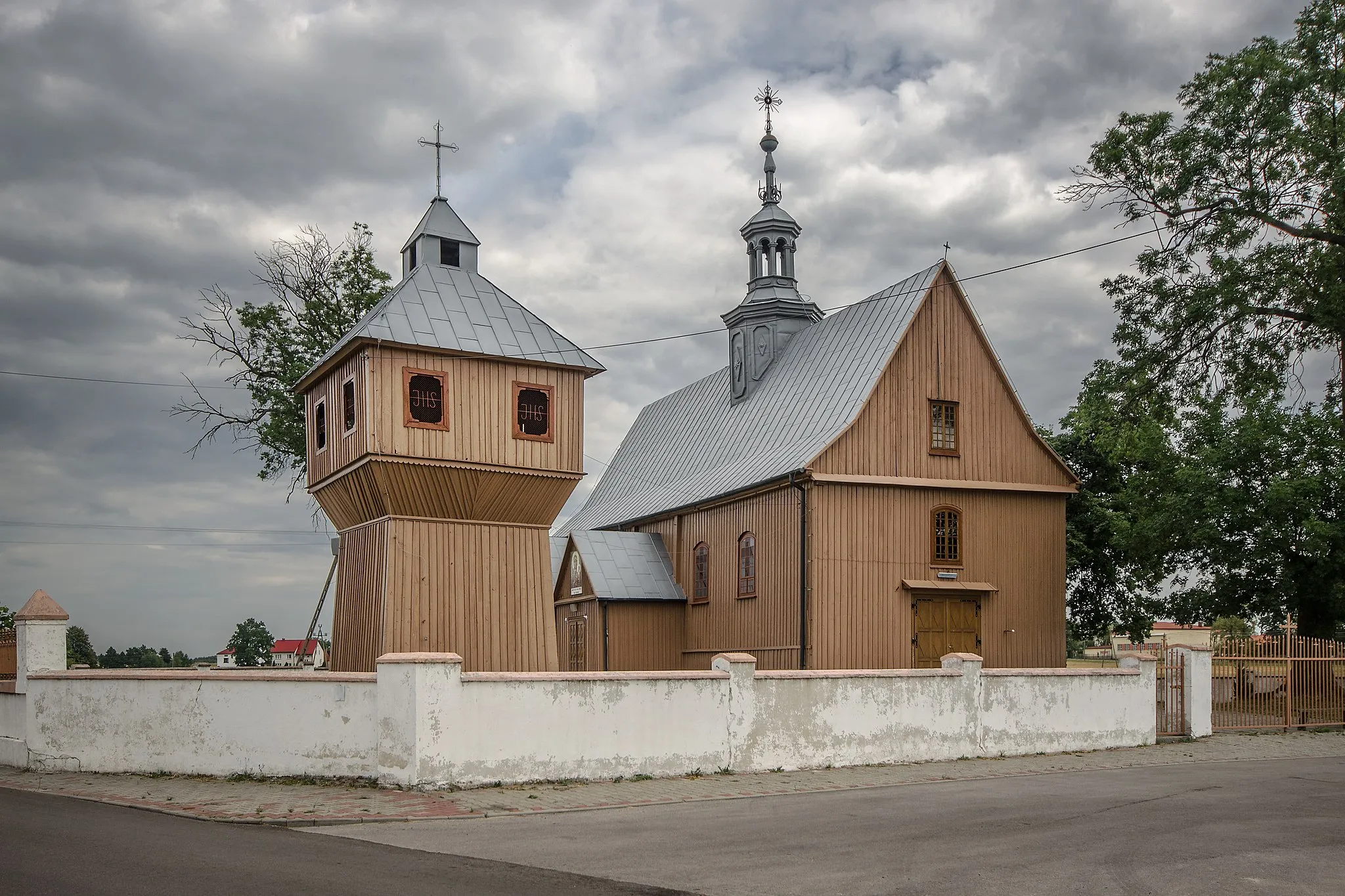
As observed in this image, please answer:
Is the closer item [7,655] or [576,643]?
[7,655]

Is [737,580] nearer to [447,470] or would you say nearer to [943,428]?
[943,428]

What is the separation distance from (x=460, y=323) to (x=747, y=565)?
8432 millimetres

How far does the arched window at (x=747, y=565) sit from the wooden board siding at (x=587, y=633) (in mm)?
4106

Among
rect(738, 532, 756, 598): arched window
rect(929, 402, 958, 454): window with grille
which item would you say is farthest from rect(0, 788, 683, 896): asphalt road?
rect(929, 402, 958, 454): window with grille

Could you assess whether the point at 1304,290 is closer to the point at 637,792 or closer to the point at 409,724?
the point at 637,792

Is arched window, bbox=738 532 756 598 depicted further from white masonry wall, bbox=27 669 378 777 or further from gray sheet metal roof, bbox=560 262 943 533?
white masonry wall, bbox=27 669 378 777

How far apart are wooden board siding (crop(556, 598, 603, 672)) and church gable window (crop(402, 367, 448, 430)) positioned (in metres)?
8.60

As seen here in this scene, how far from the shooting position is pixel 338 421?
22891mm

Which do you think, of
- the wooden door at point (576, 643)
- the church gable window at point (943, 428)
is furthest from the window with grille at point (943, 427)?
the wooden door at point (576, 643)

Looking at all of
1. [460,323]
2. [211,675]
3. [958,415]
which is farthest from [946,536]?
[211,675]

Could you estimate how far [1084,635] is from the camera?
37562 millimetres

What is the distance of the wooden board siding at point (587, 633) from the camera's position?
29.7 m

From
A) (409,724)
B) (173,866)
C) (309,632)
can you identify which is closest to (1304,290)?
(409,724)

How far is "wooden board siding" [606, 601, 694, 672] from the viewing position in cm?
2962
